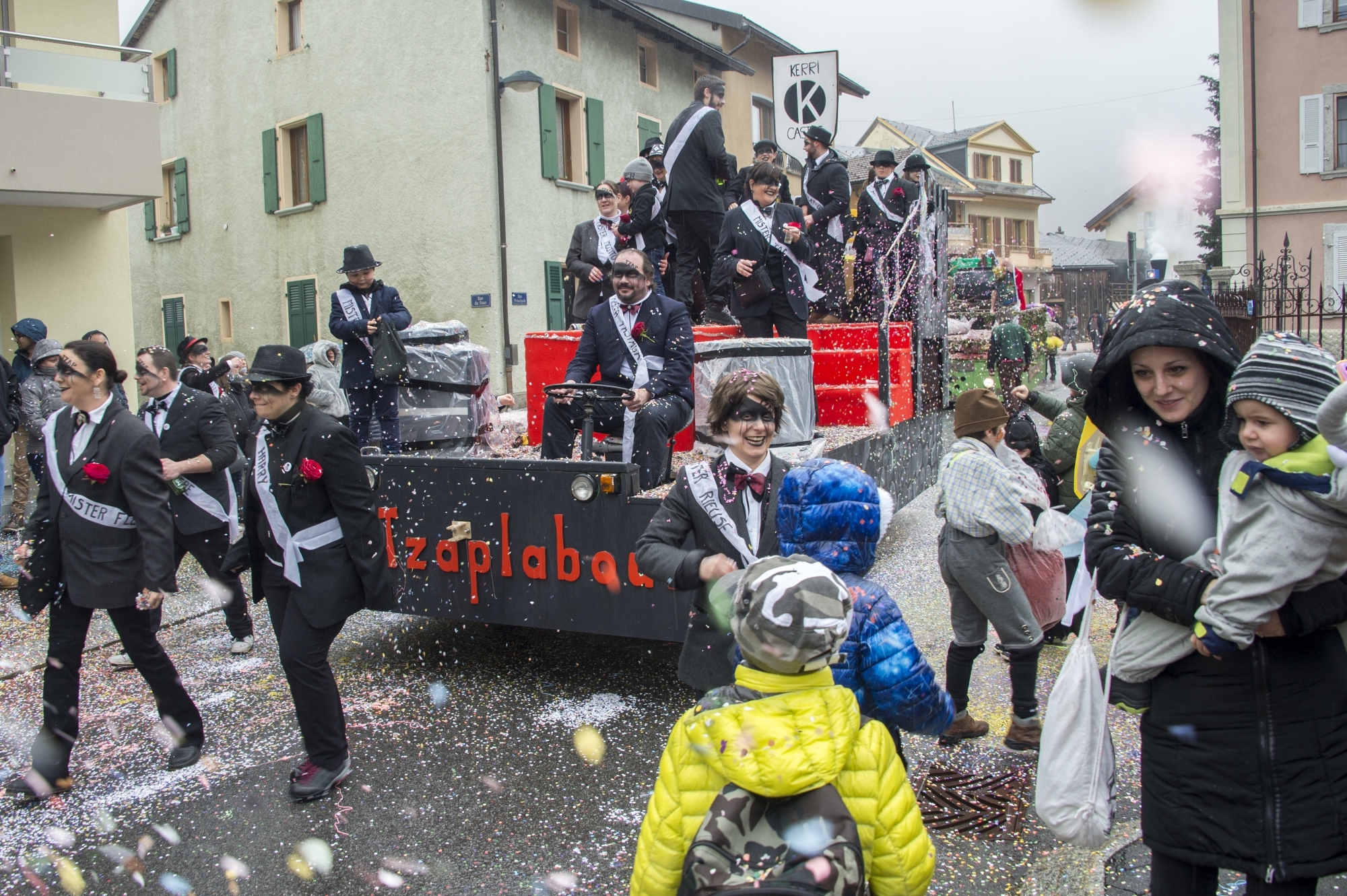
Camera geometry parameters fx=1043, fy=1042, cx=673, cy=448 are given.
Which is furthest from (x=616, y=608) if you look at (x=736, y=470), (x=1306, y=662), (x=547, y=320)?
(x=547, y=320)

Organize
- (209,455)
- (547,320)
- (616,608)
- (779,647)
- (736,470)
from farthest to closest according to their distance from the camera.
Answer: (547,320) < (209,455) < (616,608) < (736,470) < (779,647)

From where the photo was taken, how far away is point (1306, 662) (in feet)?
7.04

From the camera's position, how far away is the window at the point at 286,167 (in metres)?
21.1

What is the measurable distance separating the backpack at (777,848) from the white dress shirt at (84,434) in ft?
11.4

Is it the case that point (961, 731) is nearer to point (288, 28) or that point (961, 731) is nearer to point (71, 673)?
point (71, 673)

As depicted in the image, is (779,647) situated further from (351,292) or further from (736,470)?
(351,292)

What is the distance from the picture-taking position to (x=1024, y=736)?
4227 millimetres

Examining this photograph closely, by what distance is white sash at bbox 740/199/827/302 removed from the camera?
22.4 feet

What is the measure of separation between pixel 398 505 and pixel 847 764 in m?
3.58

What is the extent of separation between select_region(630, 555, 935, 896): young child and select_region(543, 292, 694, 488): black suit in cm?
309

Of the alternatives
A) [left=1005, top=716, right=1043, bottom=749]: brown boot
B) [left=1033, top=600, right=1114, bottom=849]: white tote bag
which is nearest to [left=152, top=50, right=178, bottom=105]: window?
[left=1005, top=716, right=1043, bottom=749]: brown boot

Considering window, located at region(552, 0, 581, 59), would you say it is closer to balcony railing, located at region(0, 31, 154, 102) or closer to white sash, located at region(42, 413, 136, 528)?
balcony railing, located at region(0, 31, 154, 102)

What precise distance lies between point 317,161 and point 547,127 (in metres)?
4.74

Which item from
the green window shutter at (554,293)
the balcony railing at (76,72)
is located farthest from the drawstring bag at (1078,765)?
the green window shutter at (554,293)
